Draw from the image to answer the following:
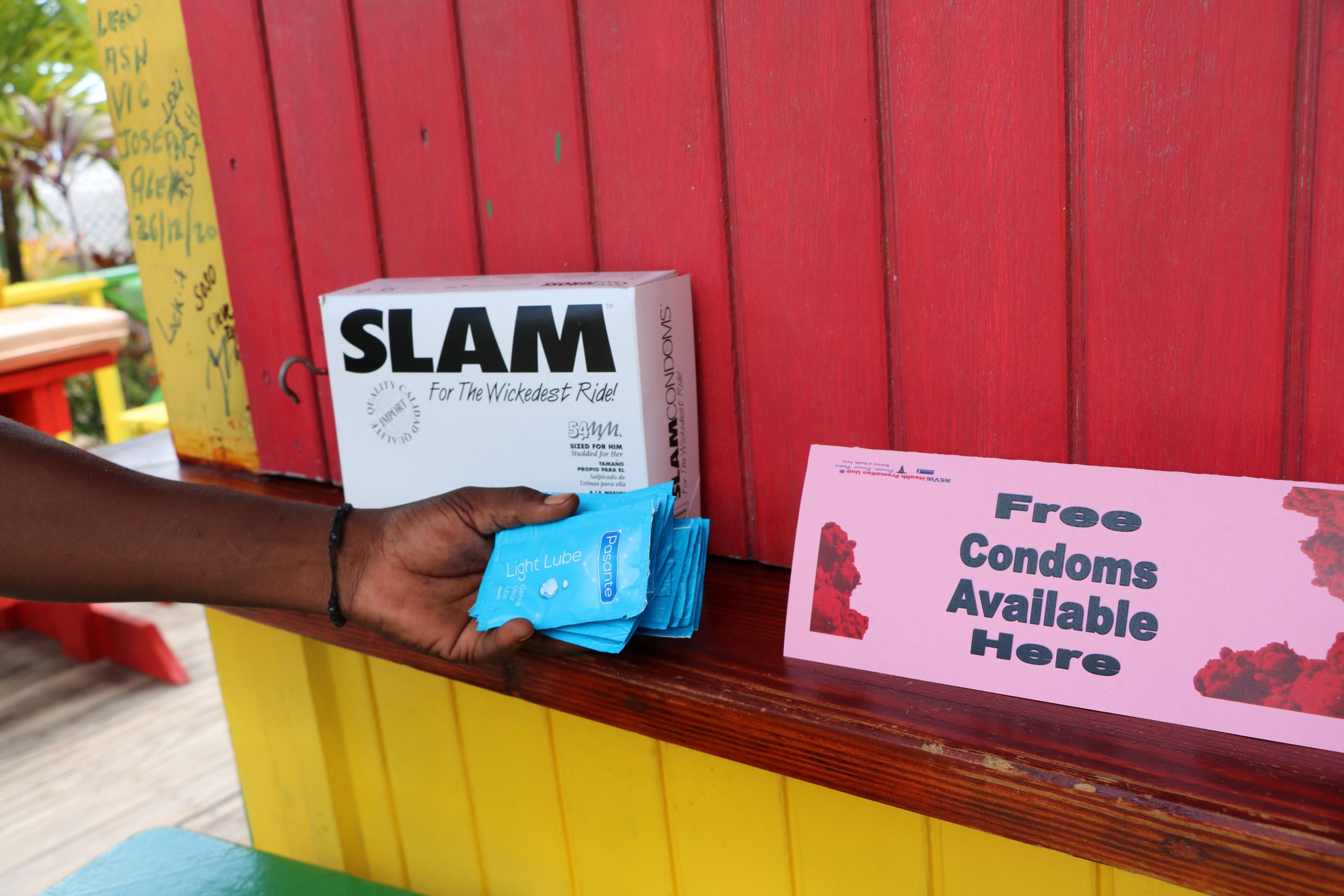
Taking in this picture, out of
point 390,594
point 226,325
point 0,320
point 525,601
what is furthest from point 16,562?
point 0,320

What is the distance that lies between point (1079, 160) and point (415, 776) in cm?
106

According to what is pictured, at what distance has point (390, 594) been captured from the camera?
0.85 meters

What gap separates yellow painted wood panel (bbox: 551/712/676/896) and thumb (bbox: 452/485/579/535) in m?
0.33

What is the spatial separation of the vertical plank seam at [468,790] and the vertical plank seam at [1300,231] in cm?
90

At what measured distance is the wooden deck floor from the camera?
85.8 inches

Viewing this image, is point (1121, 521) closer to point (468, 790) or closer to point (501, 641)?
point (501, 641)

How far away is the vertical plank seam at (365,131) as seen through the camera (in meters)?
1.04

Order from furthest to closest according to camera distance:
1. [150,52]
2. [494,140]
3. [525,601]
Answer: [150,52] < [494,140] < [525,601]

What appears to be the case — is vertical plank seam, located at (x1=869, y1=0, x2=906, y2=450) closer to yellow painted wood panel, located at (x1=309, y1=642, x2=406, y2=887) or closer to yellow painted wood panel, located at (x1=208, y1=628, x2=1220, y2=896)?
yellow painted wood panel, located at (x1=208, y1=628, x2=1220, y2=896)

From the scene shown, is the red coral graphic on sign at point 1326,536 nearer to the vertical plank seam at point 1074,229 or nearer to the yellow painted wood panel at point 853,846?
the vertical plank seam at point 1074,229

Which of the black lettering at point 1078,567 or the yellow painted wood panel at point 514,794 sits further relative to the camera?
the yellow painted wood panel at point 514,794

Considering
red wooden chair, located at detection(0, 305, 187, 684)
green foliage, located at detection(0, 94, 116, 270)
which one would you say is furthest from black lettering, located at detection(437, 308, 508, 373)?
green foliage, located at detection(0, 94, 116, 270)

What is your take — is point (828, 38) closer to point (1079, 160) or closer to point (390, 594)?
point (1079, 160)

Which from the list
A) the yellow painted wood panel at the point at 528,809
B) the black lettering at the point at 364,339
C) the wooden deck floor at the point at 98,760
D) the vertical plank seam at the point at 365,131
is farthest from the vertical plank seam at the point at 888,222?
the wooden deck floor at the point at 98,760
